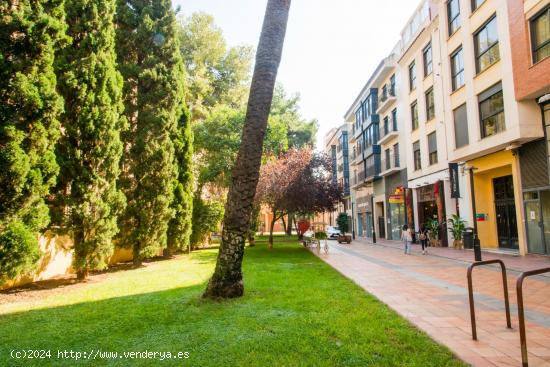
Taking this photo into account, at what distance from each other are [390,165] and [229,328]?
96.8 feet

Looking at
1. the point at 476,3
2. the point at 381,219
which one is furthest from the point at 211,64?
the point at 381,219

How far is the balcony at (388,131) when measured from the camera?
31.4 metres

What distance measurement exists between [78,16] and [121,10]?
518 centimetres

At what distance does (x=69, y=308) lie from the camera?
7637 mm

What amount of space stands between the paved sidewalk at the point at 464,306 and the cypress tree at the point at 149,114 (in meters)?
8.12

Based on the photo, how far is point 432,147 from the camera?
2439 cm

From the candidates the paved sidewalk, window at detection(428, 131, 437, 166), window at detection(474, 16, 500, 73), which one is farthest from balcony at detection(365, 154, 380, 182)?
the paved sidewalk

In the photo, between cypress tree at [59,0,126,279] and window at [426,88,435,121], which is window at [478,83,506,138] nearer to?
window at [426,88,435,121]

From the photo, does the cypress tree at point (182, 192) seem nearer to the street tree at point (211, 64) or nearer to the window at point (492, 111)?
the street tree at point (211, 64)

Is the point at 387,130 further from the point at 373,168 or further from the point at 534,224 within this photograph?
the point at 534,224

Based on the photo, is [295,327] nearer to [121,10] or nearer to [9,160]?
[9,160]

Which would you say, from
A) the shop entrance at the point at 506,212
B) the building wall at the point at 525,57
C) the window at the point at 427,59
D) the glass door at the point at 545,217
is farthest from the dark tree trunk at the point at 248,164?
the window at the point at 427,59

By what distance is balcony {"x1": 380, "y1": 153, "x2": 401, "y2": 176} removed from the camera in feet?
102

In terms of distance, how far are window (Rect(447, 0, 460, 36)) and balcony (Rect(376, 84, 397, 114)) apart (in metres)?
9.86
